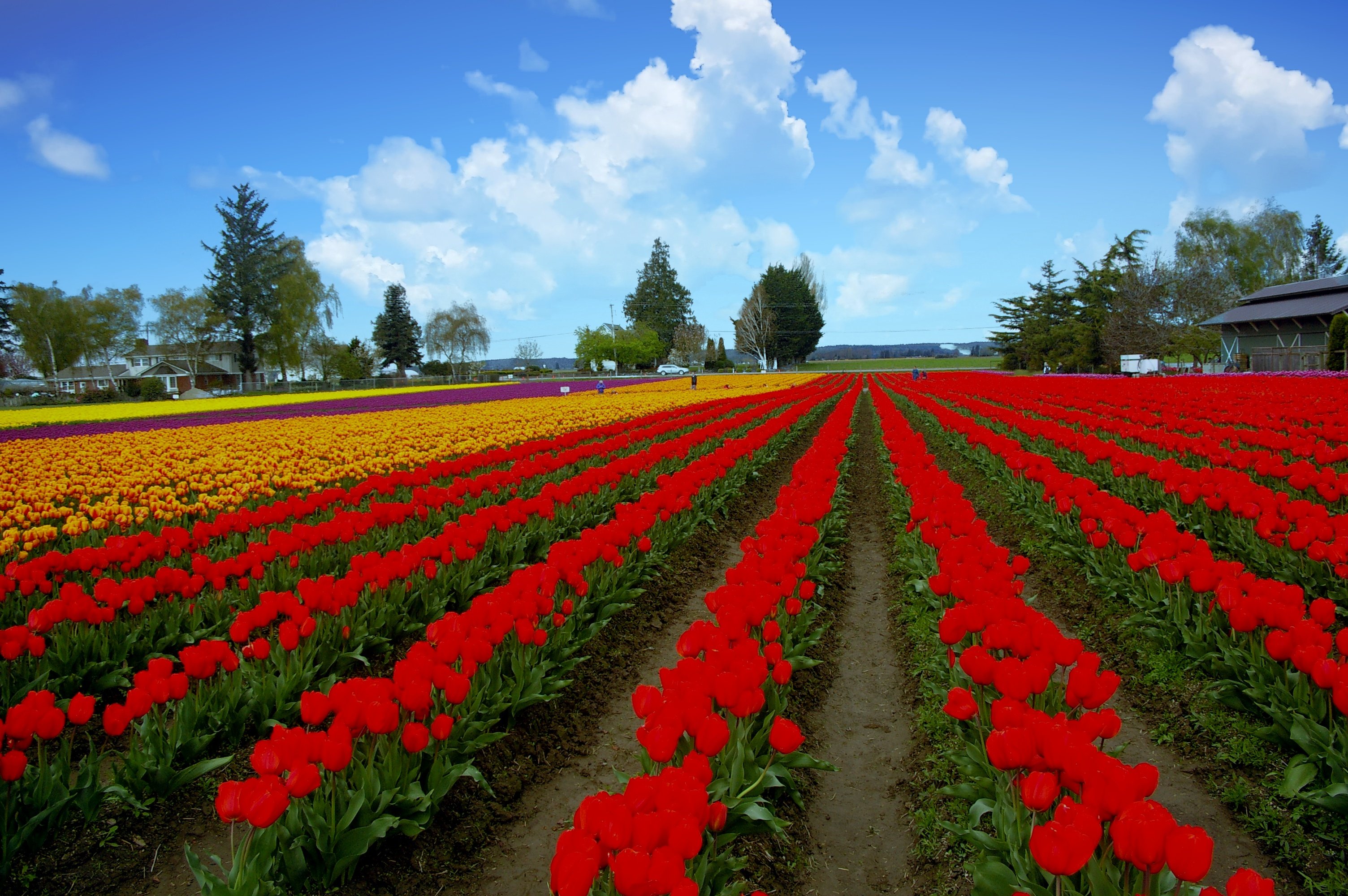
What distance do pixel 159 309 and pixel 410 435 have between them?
6810 cm

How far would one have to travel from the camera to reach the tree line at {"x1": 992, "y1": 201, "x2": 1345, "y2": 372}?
2016 inches

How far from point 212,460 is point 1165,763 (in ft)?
46.3

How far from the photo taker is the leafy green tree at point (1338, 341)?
34.0 m

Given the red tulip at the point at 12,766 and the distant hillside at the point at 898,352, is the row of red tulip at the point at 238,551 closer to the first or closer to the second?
the red tulip at the point at 12,766

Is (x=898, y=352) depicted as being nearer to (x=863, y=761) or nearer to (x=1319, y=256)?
(x=1319, y=256)

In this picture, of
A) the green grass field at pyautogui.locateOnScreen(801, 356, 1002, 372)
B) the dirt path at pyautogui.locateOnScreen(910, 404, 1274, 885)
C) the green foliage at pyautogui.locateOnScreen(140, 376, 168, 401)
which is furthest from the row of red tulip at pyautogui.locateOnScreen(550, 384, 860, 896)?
the green grass field at pyautogui.locateOnScreen(801, 356, 1002, 372)

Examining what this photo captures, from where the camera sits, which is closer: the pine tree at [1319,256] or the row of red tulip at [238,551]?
the row of red tulip at [238,551]

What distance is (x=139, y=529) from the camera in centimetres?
809

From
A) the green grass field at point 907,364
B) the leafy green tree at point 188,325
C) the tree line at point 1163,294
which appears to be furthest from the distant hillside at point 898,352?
the leafy green tree at point 188,325

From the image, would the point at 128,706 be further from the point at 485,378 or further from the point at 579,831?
the point at 485,378

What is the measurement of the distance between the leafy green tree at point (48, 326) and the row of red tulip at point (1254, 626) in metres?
85.7

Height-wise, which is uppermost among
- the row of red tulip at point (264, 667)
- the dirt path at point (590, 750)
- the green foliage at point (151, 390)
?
the green foliage at point (151, 390)

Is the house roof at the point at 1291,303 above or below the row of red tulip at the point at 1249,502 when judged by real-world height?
above

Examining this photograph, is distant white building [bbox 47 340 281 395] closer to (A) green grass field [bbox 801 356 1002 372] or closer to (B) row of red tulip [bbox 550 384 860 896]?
(A) green grass field [bbox 801 356 1002 372]
